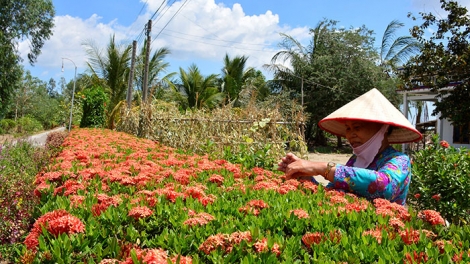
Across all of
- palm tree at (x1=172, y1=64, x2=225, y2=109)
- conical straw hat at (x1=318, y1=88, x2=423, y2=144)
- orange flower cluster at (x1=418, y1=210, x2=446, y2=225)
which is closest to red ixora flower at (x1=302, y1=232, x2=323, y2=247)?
orange flower cluster at (x1=418, y1=210, x2=446, y2=225)

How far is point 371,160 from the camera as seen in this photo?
2.94 meters

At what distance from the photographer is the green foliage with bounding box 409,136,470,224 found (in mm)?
6020

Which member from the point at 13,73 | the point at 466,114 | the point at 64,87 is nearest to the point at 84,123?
the point at 13,73

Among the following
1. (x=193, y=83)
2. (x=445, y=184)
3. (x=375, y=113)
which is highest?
(x=193, y=83)

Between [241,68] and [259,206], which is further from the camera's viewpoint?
[241,68]

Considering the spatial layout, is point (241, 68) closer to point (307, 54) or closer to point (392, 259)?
point (307, 54)

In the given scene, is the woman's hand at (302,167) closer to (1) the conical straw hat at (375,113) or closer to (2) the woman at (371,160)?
(2) the woman at (371,160)

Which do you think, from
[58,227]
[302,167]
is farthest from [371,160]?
[58,227]

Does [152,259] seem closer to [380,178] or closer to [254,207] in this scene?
[254,207]

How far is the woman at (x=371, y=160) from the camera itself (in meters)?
2.72

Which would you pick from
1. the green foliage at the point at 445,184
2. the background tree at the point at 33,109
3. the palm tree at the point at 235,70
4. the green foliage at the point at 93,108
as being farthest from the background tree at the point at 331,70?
the background tree at the point at 33,109

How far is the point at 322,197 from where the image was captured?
2.77 m

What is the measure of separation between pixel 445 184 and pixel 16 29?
2461 cm

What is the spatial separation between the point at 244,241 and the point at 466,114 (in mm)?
12551
